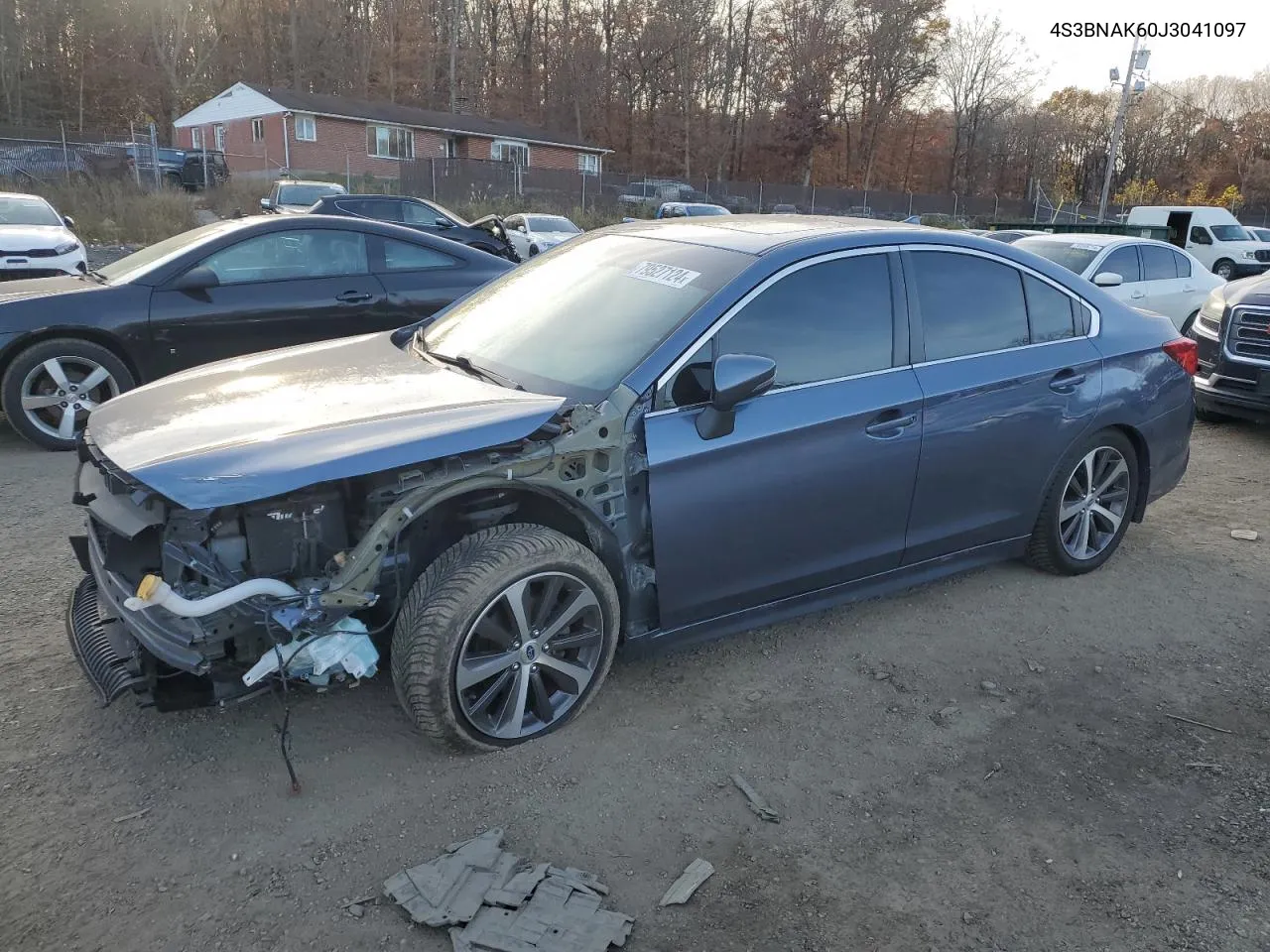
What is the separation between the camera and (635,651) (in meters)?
3.43

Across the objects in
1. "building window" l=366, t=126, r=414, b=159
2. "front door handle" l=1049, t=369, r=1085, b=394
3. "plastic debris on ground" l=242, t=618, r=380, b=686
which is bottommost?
"plastic debris on ground" l=242, t=618, r=380, b=686

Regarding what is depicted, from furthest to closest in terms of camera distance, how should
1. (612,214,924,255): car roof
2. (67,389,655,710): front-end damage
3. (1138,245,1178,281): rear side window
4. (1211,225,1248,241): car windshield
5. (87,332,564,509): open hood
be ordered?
(1211,225,1248,241): car windshield
(1138,245,1178,281): rear side window
(612,214,924,255): car roof
(67,389,655,710): front-end damage
(87,332,564,509): open hood

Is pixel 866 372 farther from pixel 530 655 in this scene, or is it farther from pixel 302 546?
pixel 302 546

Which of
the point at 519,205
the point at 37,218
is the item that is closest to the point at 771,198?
the point at 519,205

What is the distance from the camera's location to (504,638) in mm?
3070

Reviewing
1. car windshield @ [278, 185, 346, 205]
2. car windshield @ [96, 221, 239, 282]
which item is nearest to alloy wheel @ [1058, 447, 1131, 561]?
car windshield @ [96, 221, 239, 282]

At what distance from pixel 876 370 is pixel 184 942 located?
3.01m

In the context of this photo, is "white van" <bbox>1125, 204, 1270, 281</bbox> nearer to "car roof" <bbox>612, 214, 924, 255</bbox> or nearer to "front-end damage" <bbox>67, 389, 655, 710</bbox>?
"car roof" <bbox>612, 214, 924, 255</bbox>

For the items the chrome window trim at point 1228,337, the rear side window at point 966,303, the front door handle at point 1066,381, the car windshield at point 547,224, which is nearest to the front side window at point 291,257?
the rear side window at point 966,303

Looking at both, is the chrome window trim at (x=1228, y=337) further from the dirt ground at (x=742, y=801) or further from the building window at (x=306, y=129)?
the building window at (x=306, y=129)

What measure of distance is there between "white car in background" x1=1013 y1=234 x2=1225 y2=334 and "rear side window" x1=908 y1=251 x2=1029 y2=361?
7019 mm

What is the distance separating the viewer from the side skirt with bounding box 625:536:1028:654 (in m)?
3.47

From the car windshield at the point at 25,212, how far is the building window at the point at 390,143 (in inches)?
1283

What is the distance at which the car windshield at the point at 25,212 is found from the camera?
12.9 meters
